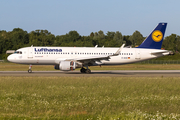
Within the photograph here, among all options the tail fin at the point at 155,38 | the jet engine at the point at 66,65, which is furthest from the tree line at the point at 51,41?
the jet engine at the point at 66,65

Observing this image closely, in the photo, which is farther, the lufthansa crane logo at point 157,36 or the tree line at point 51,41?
the tree line at point 51,41

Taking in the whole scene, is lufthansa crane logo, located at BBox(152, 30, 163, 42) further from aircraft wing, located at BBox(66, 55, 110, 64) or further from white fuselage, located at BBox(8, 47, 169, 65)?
aircraft wing, located at BBox(66, 55, 110, 64)

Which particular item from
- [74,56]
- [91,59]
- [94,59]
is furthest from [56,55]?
[94,59]

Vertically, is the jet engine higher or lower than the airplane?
lower

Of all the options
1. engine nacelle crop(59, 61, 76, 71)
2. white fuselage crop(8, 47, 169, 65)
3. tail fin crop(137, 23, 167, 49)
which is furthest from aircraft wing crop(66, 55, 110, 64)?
tail fin crop(137, 23, 167, 49)

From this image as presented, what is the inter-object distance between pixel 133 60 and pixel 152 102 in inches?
1077

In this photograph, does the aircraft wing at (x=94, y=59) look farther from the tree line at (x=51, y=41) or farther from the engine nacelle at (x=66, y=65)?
the tree line at (x=51, y=41)

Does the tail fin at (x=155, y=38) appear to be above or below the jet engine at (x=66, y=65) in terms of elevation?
above

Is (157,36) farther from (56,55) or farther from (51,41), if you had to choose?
(51,41)

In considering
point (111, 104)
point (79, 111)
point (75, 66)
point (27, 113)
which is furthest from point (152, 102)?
point (75, 66)

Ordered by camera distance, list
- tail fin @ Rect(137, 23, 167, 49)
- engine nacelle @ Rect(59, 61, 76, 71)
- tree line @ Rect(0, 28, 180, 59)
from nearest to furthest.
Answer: engine nacelle @ Rect(59, 61, 76, 71)
tail fin @ Rect(137, 23, 167, 49)
tree line @ Rect(0, 28, 180, 59)

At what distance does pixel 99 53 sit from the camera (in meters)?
39.1

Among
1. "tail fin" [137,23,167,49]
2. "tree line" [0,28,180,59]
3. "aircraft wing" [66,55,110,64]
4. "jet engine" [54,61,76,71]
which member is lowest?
"jet engine" [54,61,76,71]

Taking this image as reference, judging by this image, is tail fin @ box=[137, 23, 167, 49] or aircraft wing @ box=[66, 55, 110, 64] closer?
aircraft wing @ box=[66, 55, 110, 64]
